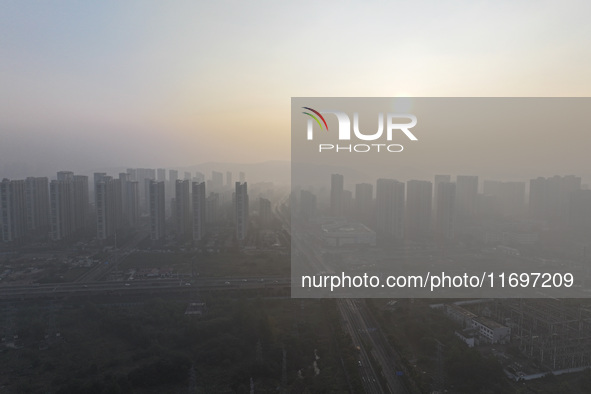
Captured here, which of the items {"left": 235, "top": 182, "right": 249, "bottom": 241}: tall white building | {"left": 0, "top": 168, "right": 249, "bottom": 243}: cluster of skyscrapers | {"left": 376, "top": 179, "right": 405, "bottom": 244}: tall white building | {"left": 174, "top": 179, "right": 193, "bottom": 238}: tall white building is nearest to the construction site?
{"left": 376, "top": 179, "right": 405, "bottom": 244}: tall white building

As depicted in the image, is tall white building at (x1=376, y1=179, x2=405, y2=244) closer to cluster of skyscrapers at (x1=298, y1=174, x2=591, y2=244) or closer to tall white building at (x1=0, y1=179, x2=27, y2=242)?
cluster of skyscrapers at (x1=298, y1=174, x2=591, y2=244)

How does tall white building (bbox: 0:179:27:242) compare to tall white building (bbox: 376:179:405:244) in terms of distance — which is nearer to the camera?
tall white building (bbox: 376:179:405:244)

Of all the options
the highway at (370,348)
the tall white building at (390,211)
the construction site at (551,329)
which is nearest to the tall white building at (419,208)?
the tall white building at (390,211)

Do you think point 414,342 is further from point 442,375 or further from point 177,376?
point 177,376

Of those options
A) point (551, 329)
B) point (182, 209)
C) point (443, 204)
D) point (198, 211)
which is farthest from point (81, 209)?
point (551, 329)

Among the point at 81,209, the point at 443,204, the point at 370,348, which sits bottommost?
the point at 370,348

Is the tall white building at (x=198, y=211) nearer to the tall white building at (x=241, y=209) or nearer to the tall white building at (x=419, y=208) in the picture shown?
the tall white building at (x=241, y=209)

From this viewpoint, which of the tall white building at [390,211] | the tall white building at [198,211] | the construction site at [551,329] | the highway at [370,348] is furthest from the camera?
the tall white building at [198,211]

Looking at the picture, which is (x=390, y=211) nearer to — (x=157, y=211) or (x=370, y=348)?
(x=370, y=348)
